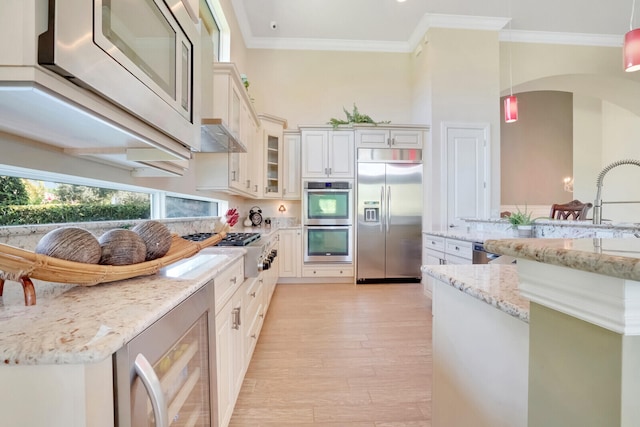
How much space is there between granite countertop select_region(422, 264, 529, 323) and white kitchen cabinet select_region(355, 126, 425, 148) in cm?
325

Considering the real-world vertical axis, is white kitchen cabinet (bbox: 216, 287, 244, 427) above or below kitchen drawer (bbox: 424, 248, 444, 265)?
below

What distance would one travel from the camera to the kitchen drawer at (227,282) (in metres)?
1.22

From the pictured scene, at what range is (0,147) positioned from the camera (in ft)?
2.85

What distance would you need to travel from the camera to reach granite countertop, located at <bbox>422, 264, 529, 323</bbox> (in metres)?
0.74

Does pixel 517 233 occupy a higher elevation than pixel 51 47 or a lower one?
lower

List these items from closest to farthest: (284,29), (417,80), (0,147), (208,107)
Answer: (0,147)
(208,107)
(284,29)
(417,80)

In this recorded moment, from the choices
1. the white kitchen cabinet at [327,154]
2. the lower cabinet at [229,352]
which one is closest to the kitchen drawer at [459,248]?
the white kitchen cabinet at [327,154]

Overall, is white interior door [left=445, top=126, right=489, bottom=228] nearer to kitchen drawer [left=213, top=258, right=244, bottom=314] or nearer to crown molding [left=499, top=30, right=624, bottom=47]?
crown molding [left=499, top=30, right=624, bottom=47]

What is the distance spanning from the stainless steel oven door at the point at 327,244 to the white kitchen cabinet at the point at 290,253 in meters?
0.09

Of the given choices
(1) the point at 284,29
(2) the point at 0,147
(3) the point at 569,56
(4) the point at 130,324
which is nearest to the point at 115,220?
(2) the point at 0,147

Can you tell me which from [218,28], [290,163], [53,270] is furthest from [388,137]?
[53,270]

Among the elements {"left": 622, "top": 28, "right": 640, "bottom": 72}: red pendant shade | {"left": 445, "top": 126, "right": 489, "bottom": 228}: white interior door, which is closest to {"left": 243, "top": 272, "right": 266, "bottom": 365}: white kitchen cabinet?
{"left": 445, "top": 126, "right": 489, "bottom": 228}: white interior door

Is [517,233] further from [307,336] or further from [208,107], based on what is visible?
[208,107]

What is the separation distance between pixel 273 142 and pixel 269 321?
2.67 meters
